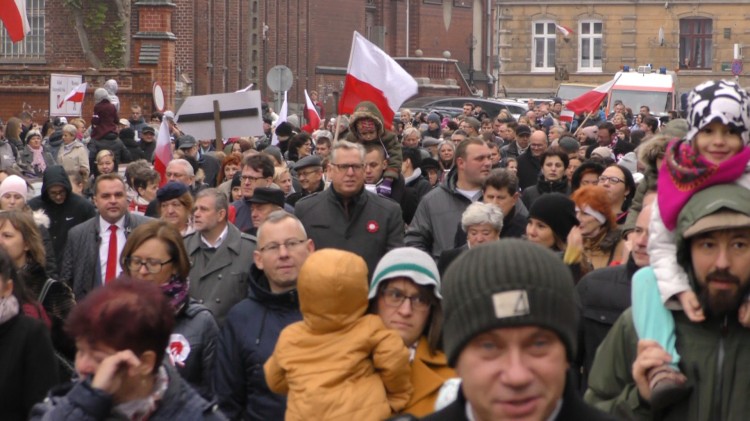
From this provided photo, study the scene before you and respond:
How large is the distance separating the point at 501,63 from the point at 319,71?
22.6 metres

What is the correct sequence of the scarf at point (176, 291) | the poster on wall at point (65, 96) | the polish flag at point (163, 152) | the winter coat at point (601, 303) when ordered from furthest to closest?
the poster on wall at point (65, 96)
the polish flag at point (163, 152)
the scarf at point (176, 291)
the winter coat at point (601, 303)

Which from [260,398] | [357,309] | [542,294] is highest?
[542,294]

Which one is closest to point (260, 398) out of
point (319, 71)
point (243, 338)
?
point (243, 338)

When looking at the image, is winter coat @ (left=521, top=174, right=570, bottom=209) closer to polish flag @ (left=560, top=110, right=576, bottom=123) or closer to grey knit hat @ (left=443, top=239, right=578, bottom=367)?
grey knit hat @ (left=443, top=239, right=578, bottom=367)

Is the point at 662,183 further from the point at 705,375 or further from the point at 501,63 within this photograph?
the point at 501,63

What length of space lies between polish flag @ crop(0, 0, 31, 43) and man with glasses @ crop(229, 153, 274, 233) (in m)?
6.60

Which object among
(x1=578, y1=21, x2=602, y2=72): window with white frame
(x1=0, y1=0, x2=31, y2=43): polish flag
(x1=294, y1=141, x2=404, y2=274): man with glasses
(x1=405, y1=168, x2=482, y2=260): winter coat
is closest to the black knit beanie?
(x1=294, y1=141, x2=404, y2=274): man with glasses

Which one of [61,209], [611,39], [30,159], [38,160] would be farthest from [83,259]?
[611,39]

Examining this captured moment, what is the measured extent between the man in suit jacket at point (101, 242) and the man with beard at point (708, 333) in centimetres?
581

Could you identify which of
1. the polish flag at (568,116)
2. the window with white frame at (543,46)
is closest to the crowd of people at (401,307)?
the polish flag at (568,116)

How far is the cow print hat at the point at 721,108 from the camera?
4320 mm

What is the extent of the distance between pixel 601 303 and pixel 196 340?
1716mm

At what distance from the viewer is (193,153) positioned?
18.3m

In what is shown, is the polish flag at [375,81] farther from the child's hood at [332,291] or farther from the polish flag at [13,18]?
the child's hood at [332,291]
